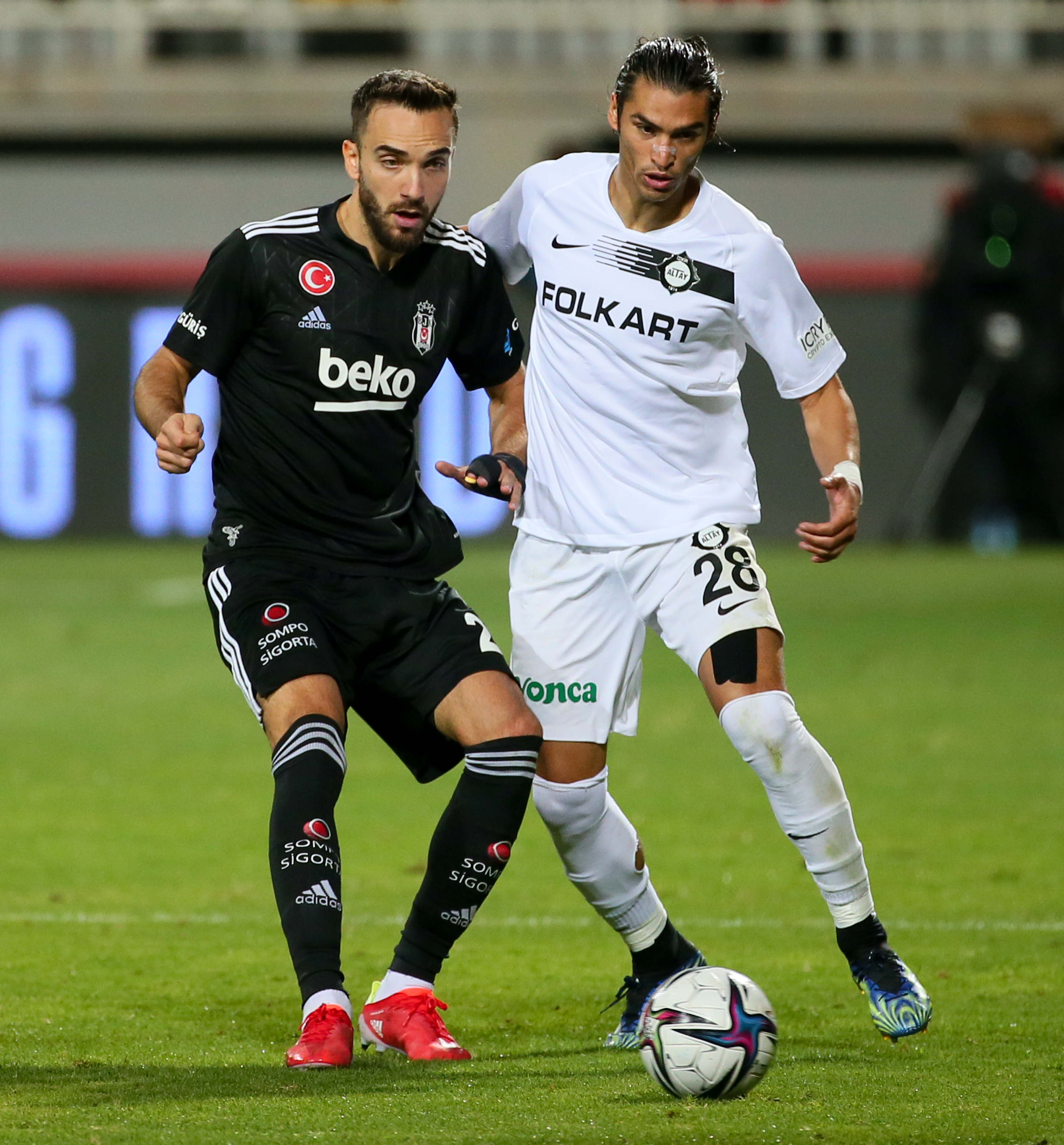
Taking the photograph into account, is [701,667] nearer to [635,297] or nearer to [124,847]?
[635,297]

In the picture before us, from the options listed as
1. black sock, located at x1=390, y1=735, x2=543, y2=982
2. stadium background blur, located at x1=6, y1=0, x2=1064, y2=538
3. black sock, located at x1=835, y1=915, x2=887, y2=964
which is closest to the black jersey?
black sock, located at x1=390, y1=735, x2=543, y2=982

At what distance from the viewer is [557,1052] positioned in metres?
4.75

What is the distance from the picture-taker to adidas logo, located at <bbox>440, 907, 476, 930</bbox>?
15.9 ft

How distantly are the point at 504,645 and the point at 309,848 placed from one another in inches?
298

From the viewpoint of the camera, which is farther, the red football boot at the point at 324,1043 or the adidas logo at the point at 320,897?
the adidas logo at the point at 320,897

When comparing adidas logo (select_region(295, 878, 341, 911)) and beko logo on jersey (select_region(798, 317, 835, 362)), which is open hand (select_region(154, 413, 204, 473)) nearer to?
adidas logo (select_region(295, 878, 341, 911))

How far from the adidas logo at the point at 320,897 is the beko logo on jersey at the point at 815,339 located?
1.73 m

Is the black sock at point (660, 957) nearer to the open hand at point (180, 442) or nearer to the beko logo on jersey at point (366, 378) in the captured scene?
the beko logo on jersey at point (366, 378)

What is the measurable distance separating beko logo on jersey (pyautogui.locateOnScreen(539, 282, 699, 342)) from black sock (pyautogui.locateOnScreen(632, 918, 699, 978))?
1.48 metres

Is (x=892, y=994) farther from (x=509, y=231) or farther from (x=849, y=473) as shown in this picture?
(x=509, y=231)

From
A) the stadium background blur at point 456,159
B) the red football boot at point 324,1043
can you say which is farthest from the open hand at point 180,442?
the stadium background blur at point 456,159

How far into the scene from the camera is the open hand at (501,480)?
16.6 feet

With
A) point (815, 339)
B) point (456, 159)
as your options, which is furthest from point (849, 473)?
point (456, 159)

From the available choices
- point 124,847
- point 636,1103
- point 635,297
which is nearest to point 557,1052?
point 636,1103
